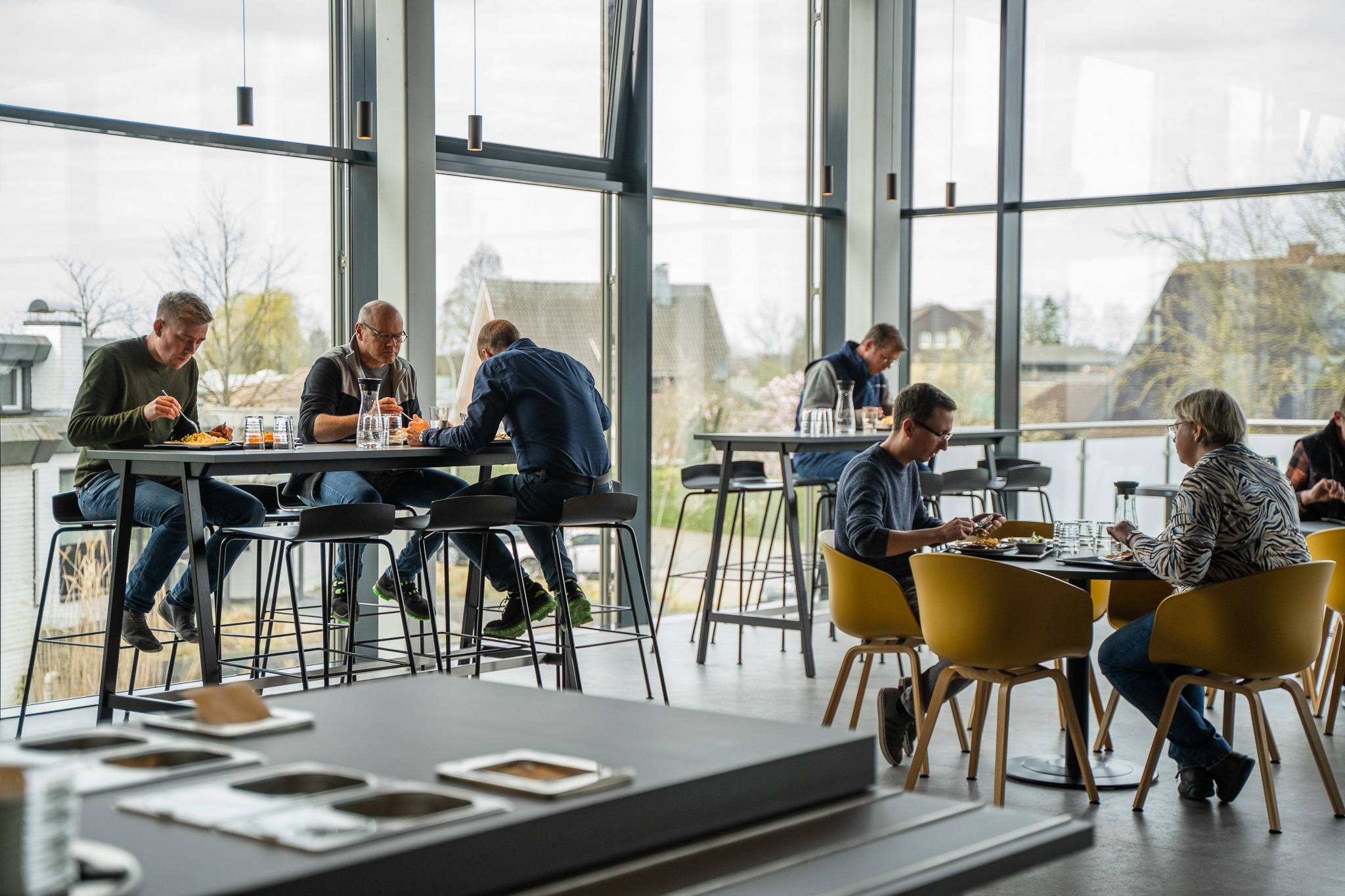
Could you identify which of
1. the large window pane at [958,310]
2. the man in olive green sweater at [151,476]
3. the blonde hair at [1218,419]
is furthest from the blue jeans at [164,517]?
the large window pane at [958,310]

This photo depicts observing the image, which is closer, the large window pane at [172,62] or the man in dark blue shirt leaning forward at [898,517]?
the man in dark blue shirt leaning forward at [898,517]

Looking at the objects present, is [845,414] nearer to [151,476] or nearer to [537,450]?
[537,450]

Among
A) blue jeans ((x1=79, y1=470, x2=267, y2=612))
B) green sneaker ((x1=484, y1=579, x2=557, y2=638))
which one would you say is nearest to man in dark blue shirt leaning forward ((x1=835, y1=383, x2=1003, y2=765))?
green sneaker ((x1=484, y1=579, x2=557, y2=638))

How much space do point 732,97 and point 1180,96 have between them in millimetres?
2728

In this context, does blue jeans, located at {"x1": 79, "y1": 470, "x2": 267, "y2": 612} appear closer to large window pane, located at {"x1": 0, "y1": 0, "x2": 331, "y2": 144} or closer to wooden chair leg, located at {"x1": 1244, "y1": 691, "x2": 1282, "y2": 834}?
large window pane, located at {"x1": 0, "y1": 0, "x2": 331, "y2": 144}

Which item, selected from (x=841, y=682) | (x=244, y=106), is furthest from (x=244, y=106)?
(x=841, y=682)

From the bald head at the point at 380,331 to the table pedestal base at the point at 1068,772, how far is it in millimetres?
2773

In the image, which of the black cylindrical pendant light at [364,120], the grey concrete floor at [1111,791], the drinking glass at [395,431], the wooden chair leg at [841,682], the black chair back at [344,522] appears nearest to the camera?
the grey concrete floor at [1111,791]

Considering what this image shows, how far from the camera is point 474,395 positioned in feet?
15.7

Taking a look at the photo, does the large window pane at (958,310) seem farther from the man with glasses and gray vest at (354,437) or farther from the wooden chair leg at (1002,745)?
the wooden chair leg at (1002,745)

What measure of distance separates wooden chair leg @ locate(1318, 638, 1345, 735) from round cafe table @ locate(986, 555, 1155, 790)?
1032 mm

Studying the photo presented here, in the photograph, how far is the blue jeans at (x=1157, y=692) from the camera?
3.88 m

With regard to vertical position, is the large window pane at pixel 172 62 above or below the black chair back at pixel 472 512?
above

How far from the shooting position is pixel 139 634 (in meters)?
4.53
